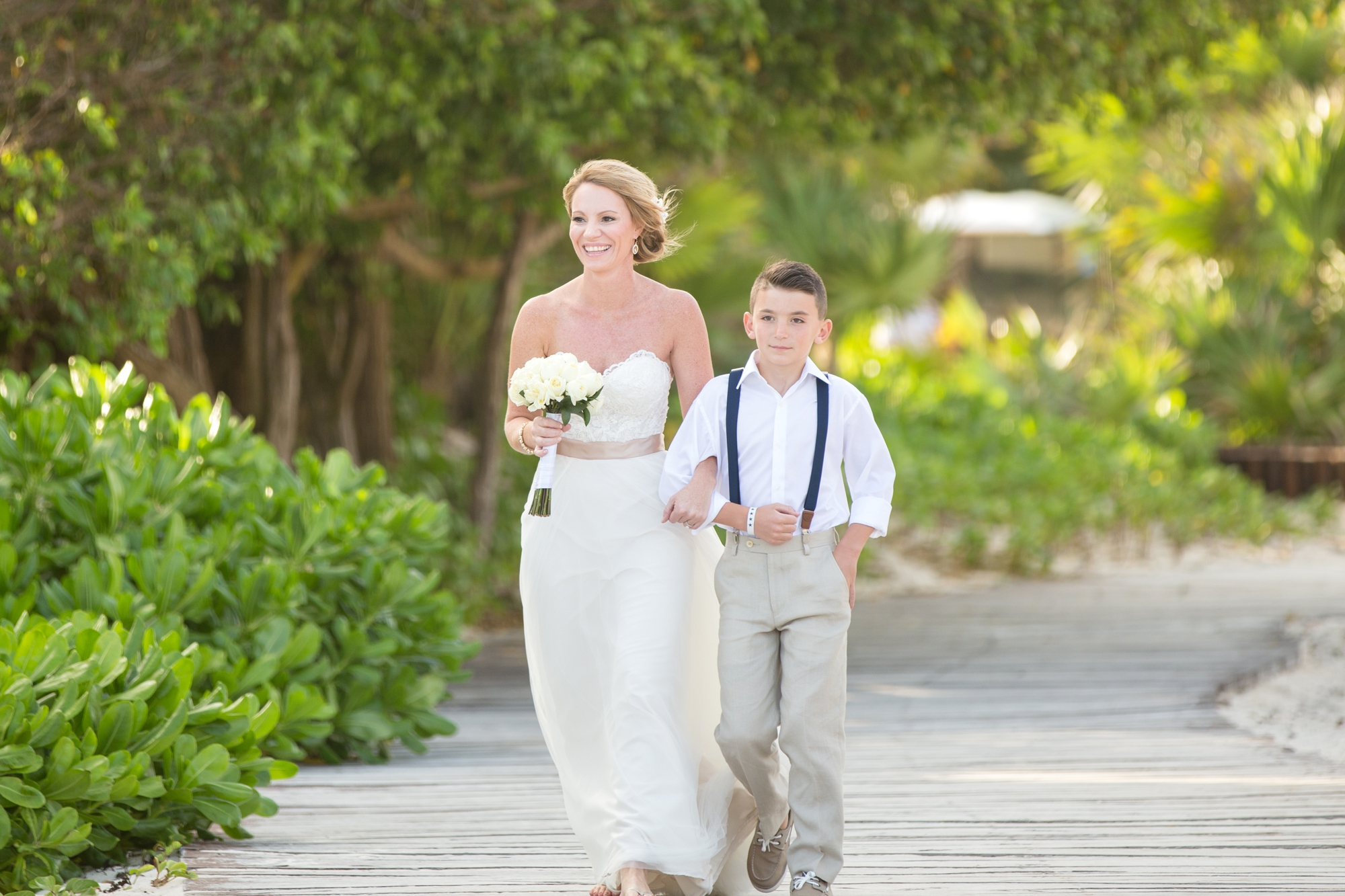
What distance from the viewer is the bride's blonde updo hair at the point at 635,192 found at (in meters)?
3.14

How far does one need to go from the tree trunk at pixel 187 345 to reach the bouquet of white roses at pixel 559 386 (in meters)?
4.44

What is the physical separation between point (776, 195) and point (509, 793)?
10.5 metres

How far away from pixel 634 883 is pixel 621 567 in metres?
0.67

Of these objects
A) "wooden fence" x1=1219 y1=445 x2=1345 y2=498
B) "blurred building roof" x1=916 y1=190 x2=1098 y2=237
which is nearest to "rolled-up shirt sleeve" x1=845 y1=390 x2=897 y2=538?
"wooden fence" x1=1219 y1=445 x2=1345 y2=498

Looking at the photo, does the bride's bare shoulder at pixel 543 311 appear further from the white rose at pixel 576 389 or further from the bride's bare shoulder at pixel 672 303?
the white rose at pixel 576 389

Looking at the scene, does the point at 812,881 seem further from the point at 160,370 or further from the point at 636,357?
the point at 160,370

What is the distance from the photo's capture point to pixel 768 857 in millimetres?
3043

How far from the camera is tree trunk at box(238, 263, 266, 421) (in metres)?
7.59

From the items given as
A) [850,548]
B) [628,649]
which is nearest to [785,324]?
[850,548]

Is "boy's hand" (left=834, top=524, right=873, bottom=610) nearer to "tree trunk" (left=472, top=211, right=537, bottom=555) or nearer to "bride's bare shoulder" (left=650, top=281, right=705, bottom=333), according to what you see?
"bride's bare shoulder" (left=650, top=281, right=705, bottom=333)

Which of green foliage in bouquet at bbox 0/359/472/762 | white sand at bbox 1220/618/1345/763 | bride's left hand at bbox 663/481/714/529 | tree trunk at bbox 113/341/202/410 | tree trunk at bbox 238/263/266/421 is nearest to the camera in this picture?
bride's left hand at bbox 663/481/714/529

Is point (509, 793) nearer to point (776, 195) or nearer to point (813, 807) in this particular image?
point (813, 807)

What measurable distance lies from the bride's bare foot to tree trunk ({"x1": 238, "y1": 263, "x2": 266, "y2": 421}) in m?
5.29

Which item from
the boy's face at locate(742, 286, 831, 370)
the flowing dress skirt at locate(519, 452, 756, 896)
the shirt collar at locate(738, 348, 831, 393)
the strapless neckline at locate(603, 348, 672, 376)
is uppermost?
the boy's face at locate(742, 286, 831, 370)
